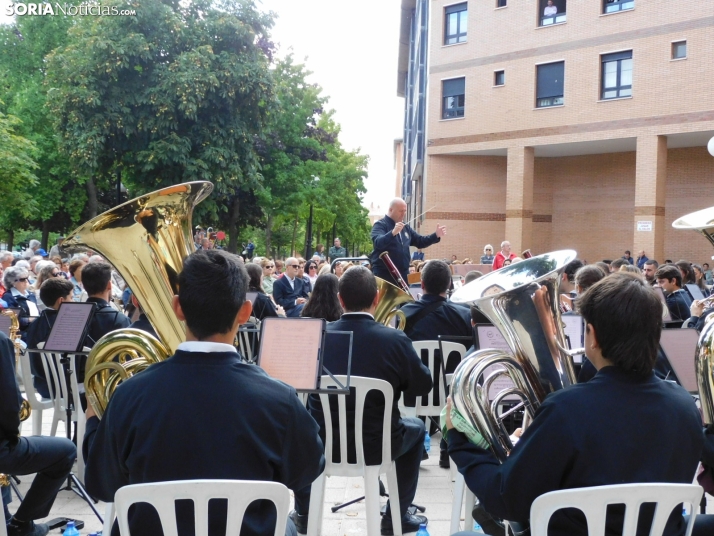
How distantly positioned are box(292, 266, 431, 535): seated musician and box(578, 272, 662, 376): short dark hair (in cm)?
193

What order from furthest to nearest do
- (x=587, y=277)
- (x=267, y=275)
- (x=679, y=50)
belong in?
(x=679, y=50)
(x=267, y=275)
(x=587, y=277)

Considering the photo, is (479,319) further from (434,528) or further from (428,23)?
(428,23)

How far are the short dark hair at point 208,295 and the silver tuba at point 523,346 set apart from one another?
0.77 m

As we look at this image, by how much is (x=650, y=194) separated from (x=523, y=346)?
2095 cm

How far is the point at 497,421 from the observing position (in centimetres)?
234

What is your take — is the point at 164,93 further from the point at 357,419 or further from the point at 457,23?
the point at 357,419

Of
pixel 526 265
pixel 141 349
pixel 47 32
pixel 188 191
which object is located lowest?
pixel 141 349

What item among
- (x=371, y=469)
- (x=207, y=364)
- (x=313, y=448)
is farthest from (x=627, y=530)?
(x=371, y=469)

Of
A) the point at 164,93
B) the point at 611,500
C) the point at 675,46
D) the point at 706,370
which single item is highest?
the point at 675,46

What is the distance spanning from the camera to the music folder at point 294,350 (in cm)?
330

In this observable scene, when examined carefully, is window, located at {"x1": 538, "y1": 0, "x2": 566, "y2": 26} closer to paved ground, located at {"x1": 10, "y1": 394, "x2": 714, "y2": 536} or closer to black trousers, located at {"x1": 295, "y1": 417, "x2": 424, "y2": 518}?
paved ground, located at {"x1": 10, "y1": 394, "x2": 714, "y2": 536}

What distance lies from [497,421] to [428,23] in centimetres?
2703

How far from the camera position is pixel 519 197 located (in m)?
24.1

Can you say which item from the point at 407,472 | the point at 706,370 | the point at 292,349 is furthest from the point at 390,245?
the point at 706,370
